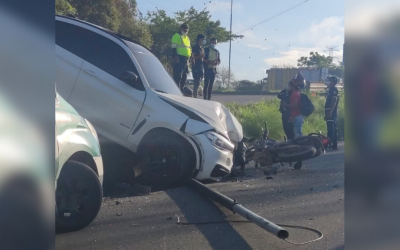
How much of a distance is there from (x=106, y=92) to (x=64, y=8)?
0.38 m

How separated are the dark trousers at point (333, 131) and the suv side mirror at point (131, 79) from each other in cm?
91

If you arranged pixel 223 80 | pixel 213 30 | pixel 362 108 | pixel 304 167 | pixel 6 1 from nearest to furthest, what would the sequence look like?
pixel 6 1
pixel 362 108
pixel 213 30
pixel 223 80
pixel 304 167

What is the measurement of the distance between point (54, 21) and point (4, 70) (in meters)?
0.27

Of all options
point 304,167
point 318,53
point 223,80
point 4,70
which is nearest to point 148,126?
point 223,80

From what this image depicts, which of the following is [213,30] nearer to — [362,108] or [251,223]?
[362,108]

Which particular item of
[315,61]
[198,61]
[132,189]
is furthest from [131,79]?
[315,61]

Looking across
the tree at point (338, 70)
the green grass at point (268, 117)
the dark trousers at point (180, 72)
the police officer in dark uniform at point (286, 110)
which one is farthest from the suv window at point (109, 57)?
the tree at point (338, 70)

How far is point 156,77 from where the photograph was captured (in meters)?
2.32

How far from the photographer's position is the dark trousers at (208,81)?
7.75 feet

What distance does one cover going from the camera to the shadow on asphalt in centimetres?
223

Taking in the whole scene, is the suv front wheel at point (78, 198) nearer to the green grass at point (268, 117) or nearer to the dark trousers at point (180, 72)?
the dark trousers at point (180, 72)

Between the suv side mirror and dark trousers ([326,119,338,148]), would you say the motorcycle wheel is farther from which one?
the suv side mirror

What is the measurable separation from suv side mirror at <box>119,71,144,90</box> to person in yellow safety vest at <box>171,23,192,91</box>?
0.23 metres

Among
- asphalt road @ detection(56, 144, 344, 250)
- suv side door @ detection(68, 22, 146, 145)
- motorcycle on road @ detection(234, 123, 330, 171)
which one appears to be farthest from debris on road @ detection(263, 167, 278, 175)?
suv side door @ detection(68, 22, 146, 145)
